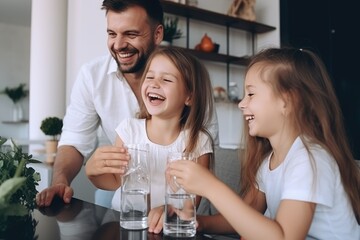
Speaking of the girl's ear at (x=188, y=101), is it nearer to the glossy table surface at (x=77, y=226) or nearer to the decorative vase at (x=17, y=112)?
the glossy table surface at (x=77, y=226)

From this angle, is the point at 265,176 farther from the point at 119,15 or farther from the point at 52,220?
the point at 119,15

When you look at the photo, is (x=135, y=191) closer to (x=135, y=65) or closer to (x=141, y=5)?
(x=135, y=65)

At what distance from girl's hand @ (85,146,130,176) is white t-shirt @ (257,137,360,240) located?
1.08 ft

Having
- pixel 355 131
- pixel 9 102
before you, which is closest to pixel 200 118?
pixel 355 131

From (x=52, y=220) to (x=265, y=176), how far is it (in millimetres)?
551

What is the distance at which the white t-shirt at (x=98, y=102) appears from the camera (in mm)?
1537

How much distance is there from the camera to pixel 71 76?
290cm

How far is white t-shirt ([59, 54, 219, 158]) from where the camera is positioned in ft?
5.04

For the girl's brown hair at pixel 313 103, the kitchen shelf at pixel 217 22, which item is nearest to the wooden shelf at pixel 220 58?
the kitchen shelf at pixel 217 22

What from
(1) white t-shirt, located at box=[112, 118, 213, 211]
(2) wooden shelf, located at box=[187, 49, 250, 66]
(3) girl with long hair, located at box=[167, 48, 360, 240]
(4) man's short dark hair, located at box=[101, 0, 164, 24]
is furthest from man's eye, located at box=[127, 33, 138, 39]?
(2) wooden shelf, located at box=[187, 49, 250, 66]

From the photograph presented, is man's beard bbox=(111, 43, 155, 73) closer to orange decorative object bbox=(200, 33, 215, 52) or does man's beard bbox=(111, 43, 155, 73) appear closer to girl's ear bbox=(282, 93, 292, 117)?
girl's ear bbox=(282, 93, 292, 117)

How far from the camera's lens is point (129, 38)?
4.88 feet

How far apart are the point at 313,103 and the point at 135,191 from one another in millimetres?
477

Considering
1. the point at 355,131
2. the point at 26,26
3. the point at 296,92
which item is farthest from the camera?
the point at 26,26
